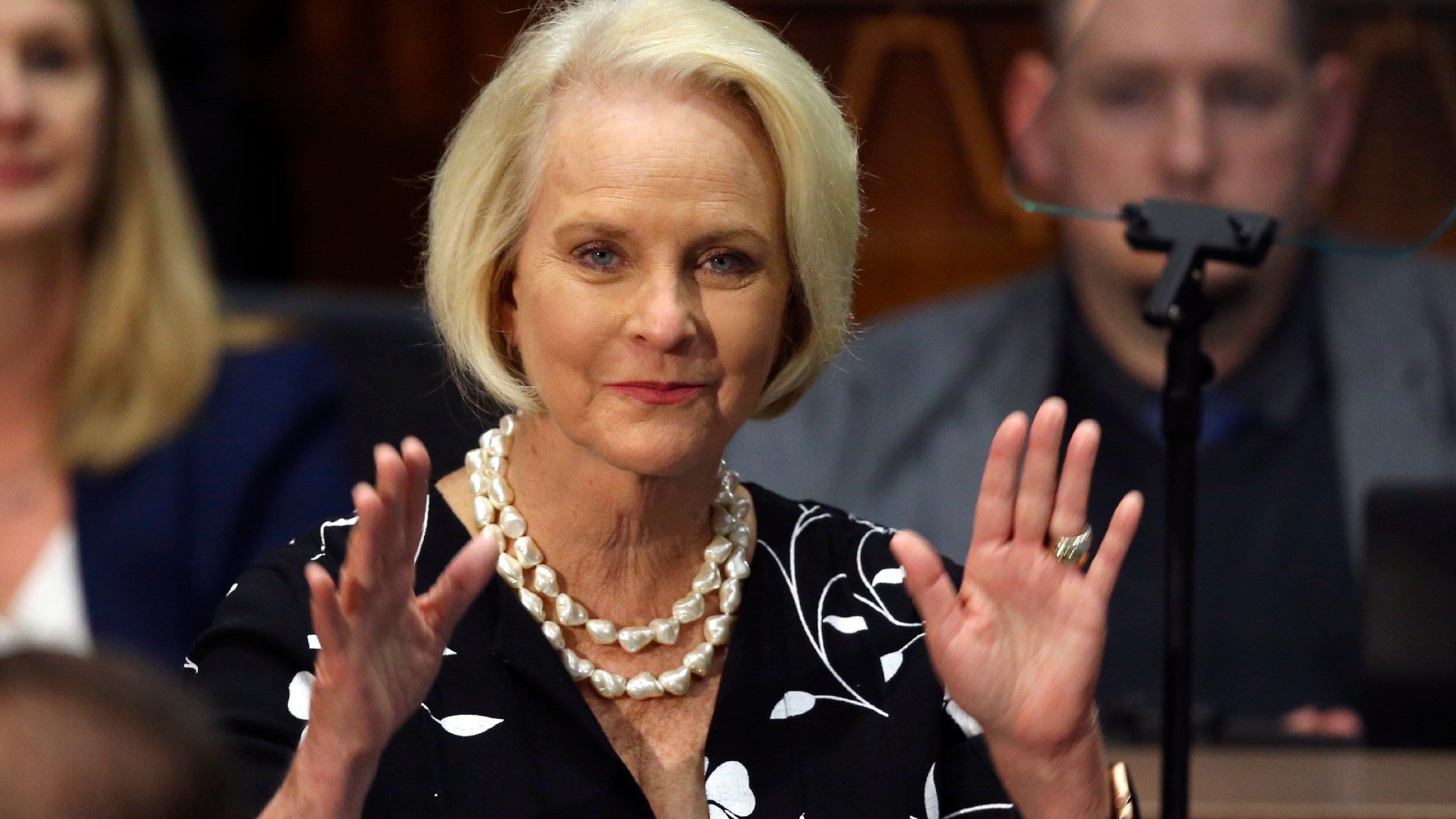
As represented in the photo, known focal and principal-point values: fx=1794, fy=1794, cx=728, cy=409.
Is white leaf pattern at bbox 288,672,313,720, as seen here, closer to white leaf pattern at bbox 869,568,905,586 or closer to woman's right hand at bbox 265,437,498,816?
woman's right hand at bbox 265,437,498,816

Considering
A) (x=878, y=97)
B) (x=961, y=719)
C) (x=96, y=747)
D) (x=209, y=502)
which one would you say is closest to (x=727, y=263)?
(x=961, y=719)

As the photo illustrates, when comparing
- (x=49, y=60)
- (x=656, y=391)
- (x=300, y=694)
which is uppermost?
(x=49, y=60)

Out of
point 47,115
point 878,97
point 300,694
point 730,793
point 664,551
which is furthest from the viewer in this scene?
point 878,97

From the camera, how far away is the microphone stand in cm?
181

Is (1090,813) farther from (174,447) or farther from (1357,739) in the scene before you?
(174,447)

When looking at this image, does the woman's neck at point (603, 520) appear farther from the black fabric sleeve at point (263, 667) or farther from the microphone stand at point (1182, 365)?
the microphone stand at point (1182, 365)

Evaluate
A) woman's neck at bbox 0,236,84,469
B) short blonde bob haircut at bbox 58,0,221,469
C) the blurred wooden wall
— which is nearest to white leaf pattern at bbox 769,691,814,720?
short blonde bob haircut at bbox 58,0,221,469

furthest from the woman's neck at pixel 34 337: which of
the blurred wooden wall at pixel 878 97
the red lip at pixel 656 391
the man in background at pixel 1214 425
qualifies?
the blurred wooden wall at pixel 878 97

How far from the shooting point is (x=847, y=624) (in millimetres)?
1914

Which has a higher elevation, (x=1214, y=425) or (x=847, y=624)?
(x=847, y=624)

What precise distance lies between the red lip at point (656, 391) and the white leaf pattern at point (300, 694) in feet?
1.29

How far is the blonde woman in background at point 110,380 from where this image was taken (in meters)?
2.74

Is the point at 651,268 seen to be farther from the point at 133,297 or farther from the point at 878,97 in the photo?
the point at 878,97

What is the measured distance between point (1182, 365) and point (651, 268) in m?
0.56
